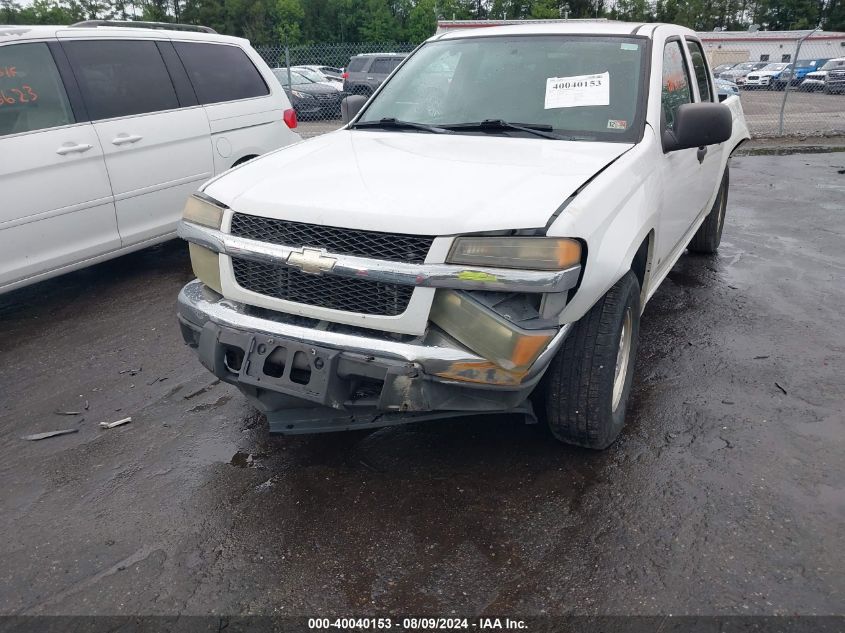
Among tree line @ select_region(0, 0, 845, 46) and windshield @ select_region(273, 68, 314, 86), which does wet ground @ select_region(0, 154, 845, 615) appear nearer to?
windshield @ select_region(273, 68, 314, 86)

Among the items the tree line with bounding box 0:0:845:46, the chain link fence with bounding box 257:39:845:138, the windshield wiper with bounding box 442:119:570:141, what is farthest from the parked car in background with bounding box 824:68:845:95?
the tree line with bounding box 0:0:845:46

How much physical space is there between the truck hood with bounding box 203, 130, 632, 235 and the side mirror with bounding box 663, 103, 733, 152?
1.40 feet

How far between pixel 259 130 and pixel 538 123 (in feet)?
11.3

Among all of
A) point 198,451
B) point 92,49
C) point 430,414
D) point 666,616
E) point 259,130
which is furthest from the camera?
point 259,130

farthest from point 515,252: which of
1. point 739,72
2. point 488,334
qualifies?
point 739,72

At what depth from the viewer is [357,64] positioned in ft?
59.7

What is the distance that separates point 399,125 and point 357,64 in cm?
1582

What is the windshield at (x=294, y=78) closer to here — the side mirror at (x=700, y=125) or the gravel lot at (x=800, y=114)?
the gravel lot at (x=800, y=114)

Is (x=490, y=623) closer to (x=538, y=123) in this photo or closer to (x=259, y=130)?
(x=538, y=123)

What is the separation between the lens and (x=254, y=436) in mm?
3160

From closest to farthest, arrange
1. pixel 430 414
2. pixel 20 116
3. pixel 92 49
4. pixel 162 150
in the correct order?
1. pixel 430 414
2. pixel 20 116
3. pixel 92 49
4. pixel 162 150

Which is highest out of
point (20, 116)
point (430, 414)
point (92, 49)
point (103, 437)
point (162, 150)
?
point (92, 49)

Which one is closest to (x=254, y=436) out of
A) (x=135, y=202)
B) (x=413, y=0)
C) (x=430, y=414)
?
(x=430, y=414)

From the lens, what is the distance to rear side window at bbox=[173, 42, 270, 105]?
5.55 meters
